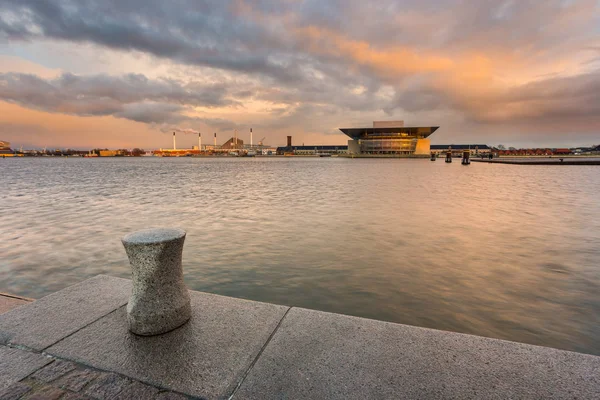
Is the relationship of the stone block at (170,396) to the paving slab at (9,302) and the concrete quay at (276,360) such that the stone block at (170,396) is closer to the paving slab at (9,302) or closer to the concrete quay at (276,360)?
the concrete quay at (276,360)

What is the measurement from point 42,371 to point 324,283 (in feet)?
17.4

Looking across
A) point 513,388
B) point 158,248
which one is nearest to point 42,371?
point 158,248

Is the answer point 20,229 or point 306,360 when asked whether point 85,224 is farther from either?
point 306,360

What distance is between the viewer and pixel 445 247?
33.7ft

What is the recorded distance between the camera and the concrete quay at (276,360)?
2.75 m

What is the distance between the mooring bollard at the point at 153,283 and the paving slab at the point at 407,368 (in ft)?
4.28

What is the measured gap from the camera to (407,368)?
3.00m

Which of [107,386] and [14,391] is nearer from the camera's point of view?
[14,391]

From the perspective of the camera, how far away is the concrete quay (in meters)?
2.75

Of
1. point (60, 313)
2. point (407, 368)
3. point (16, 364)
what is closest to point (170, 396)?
point (16, 364)

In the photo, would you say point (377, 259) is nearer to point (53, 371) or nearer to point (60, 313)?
point (60, 313)

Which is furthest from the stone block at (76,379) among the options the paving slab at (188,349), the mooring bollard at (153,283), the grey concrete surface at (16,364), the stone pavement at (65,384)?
the mooring bollard at (153,283)

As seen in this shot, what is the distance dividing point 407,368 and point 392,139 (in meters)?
181

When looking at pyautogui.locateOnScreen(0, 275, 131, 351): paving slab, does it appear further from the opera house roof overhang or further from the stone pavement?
the opera house roof overhang
